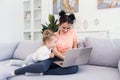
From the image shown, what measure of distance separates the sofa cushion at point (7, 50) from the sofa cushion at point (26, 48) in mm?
80

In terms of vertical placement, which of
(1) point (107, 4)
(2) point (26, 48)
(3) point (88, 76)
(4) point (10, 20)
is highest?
(1) point (107, 4)

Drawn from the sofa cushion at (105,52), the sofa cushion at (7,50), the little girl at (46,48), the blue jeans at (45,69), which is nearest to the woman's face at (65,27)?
the little girl at (46,48)

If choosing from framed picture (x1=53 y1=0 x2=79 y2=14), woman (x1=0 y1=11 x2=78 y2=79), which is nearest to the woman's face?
woman (x1=0 y1=11 x2=78 y2=79)

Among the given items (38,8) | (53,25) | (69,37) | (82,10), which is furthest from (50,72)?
(38,8)

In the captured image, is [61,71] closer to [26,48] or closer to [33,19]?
[26,48]

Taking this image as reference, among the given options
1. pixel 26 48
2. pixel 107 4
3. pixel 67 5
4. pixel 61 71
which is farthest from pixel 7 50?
pixel 107 4

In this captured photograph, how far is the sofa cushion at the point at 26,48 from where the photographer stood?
273 cm

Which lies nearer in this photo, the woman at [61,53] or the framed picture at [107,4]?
the woman at [61,53]

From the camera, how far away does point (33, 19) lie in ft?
16.5

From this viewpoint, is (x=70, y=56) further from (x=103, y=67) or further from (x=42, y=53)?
(x=103, y=67)

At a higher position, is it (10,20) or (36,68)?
(10,20)

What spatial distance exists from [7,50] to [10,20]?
2192 mm

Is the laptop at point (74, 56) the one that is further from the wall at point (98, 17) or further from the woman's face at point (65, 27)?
the wall at point (98, 17)

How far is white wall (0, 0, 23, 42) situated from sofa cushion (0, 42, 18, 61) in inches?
72.0
